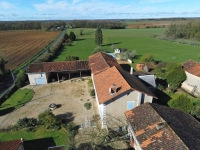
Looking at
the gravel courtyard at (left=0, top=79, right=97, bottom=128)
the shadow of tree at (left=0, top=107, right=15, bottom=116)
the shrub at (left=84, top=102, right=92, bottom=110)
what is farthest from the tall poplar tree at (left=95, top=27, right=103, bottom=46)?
the shadow of tree at (left=0, top=107, right=15, bottom=116)

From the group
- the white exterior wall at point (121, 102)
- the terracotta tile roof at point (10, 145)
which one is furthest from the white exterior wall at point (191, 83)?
the terracotta tile roof at point (10, 145)

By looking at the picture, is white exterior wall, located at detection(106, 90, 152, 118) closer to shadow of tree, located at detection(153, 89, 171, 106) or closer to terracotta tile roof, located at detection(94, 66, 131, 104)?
terracotta tile roof, located at detection(94, 66, 131, 104)

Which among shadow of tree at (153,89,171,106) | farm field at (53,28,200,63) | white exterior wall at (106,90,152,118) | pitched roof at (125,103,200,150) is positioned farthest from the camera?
farm field at (53,28,200,63)

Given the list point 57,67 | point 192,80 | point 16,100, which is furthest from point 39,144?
point 192,80

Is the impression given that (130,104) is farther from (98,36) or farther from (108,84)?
(98,36)

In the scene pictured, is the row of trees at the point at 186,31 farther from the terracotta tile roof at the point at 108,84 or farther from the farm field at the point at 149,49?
the terracotta tile roof at the point at 108,84

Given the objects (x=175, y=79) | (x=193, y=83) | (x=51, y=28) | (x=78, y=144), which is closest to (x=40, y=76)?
(x=78, y=144)
